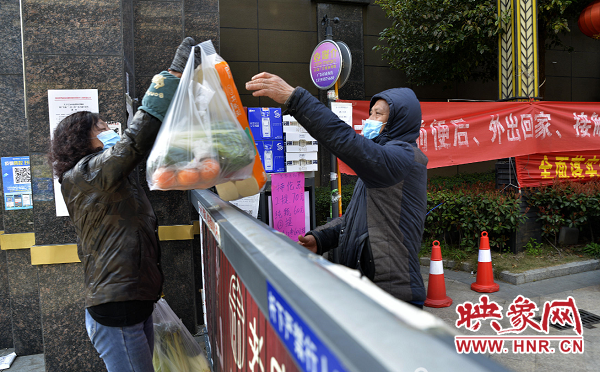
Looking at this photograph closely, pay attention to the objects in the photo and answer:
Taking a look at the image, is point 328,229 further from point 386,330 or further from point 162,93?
point 386,330

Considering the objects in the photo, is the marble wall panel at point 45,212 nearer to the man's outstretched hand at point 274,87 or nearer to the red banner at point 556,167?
the man's outstretched hand at point 274,87

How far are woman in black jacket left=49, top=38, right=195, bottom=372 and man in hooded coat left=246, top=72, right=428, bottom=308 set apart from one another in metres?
0.85

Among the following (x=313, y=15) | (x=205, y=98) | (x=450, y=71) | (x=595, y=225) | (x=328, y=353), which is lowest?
(x=595, y=225)

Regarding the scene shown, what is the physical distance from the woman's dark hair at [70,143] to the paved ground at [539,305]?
2957mm

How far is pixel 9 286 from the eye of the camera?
4.27 meters

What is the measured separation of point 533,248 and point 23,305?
7330mm

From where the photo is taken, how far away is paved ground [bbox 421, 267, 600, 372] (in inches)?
144

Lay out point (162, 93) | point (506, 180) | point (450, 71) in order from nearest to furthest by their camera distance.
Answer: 1. point (162, 93)
2. point (506, 180)
3. point (450, 71)

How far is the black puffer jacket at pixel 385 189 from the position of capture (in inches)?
66.9

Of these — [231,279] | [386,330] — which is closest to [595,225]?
[231,279]

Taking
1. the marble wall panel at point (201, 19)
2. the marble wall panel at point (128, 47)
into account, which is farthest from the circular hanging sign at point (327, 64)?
the marble wall panel at point (128, 47)

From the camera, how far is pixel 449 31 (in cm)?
849

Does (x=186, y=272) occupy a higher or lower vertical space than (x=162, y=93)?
lower

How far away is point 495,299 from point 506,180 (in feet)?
8.36
